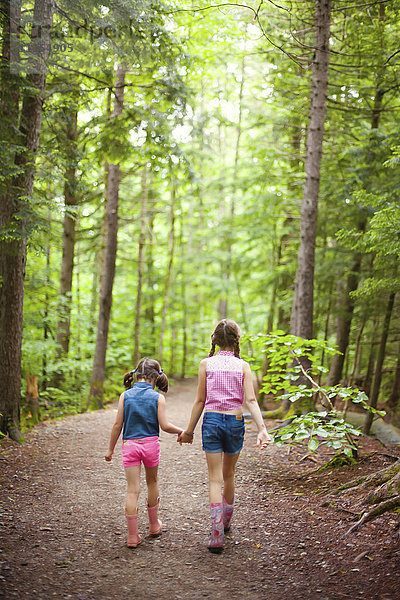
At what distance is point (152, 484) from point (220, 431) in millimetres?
794

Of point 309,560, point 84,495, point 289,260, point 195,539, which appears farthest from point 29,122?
point 289,260

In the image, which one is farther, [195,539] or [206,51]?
[206,51]

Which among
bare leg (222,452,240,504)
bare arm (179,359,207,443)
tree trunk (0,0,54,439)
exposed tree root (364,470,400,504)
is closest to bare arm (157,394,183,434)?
bare arm (179,359,207,443)

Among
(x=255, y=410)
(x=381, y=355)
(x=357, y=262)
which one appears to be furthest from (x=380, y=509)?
(x=357, y=262)

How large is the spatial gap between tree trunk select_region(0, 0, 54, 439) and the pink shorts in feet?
12.9

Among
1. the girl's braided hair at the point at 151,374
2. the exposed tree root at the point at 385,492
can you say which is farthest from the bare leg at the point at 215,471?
the exposed tree root at the point at 385,492

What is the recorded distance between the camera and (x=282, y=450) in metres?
7.85

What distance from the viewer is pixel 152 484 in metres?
4.19

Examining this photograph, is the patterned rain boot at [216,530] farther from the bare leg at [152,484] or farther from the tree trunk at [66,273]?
the tree trunk at [66,273]

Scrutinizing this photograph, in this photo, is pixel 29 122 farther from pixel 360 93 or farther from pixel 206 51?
pixel 360 93

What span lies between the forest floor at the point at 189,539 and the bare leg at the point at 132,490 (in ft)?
1.18

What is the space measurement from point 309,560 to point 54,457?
4574 millimetres

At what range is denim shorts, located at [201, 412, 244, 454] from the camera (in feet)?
13.3

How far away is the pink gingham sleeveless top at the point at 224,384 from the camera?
4133 millimetres
